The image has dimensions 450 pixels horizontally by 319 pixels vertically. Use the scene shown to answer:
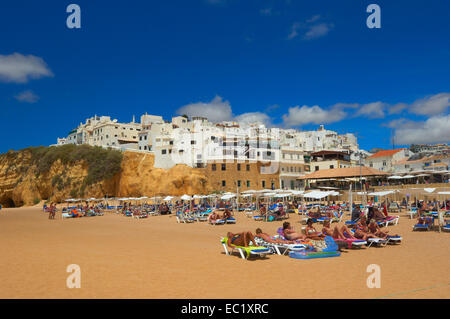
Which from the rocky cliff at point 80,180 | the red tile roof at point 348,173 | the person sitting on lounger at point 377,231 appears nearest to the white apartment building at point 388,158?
the red tile roof at point 348,173

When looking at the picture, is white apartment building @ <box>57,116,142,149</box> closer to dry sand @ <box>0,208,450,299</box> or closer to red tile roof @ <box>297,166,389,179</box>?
red tile roof @ <box>297,166,389,179</box>

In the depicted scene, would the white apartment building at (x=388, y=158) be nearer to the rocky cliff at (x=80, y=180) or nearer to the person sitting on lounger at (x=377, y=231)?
the rocky cliff at (x=80, y=180)

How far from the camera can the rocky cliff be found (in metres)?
45.3

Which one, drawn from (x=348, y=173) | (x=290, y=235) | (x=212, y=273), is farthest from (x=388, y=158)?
(x=212, y=273)

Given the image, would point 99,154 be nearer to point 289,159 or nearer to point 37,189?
point 37,189

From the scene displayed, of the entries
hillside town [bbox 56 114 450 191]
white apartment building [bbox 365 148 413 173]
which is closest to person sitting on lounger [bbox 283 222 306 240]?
hillside town [bbox 56 114 450 191]

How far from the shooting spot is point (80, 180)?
50.5 m

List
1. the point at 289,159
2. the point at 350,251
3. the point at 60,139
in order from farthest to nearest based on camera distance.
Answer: the point at 60,139
the point at 289,159
the point at 350,251

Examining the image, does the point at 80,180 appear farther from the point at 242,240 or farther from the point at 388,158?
the point at 388,158

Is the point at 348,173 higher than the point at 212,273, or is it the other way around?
the point at 348,173

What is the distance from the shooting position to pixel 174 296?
17.9 feet

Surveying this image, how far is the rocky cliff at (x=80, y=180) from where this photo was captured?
1783 inches

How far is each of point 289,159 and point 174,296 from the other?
154ft
